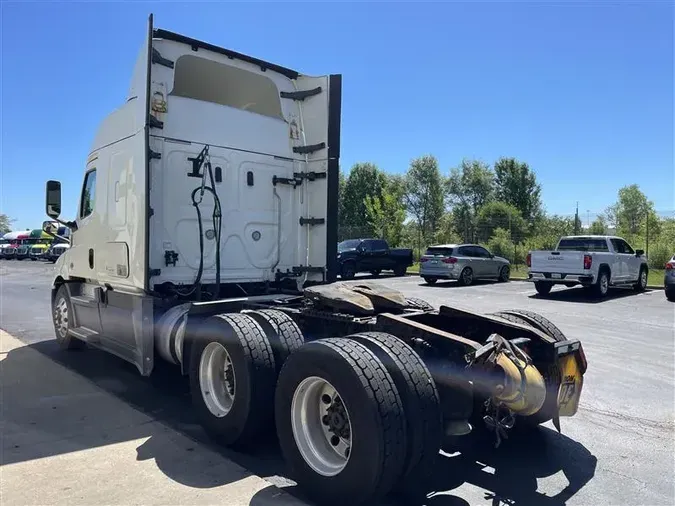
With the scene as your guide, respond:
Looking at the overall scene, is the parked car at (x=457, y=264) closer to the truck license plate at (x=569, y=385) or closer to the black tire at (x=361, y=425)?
the truck license plate at (x=569, y=385)

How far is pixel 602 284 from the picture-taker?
1595 cm

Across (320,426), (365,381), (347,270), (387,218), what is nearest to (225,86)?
(320,426)

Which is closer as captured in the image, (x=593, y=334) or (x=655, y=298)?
(x=593, y=334)

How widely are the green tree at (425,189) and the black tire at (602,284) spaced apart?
140ft

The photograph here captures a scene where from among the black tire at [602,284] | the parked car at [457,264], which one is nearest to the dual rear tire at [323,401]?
the black tire at [602,284]

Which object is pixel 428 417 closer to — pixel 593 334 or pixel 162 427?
pixel 162 427

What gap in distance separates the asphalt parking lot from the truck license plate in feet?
1.43

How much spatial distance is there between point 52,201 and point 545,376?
658cm

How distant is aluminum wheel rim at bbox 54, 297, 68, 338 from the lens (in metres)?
7.55

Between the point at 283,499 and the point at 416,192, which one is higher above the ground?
the point at 416,192

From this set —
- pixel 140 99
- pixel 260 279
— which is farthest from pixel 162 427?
pixel 140 99

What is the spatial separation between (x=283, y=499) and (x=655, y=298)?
15744mm

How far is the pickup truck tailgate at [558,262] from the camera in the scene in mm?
15648

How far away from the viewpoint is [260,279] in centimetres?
638
